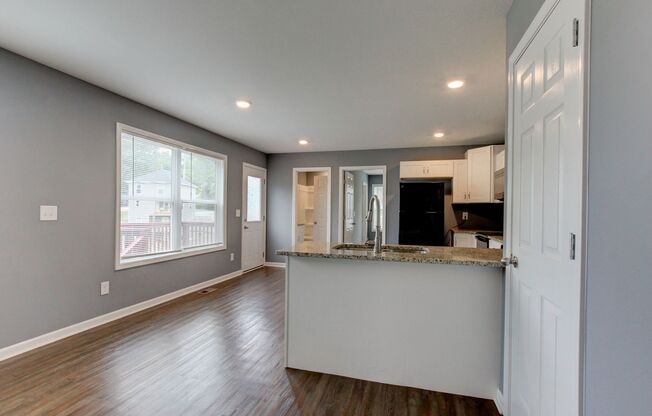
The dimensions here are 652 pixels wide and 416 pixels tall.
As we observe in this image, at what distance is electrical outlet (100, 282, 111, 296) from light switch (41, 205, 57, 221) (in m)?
0.81

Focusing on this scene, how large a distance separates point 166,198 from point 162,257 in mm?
758

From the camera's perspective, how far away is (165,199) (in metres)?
3.94

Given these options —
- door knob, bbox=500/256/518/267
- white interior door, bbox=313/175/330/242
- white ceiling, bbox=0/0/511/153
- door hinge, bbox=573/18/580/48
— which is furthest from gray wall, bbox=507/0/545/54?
Result: white interior door, bbox=313/175/330/242

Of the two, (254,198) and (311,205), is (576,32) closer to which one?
(254,198)

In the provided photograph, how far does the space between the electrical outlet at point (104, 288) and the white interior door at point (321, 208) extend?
3.82m

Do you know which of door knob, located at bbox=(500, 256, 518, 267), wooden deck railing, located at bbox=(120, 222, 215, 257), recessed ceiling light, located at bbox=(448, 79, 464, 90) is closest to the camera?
door knob, located at bbox=(500, 256, 518, 267)

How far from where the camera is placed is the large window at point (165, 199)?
3.43m

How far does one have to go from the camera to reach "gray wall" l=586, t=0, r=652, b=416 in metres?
0.76

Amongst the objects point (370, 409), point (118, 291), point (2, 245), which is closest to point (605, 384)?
point (370, 409)

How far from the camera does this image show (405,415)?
1.76 meters

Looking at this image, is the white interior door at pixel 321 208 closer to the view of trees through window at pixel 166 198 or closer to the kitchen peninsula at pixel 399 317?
the view of trees through window at pixel 166 198

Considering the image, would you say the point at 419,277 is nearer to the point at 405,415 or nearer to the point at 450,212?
the point at 405,415

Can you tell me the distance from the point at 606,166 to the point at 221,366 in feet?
8.20

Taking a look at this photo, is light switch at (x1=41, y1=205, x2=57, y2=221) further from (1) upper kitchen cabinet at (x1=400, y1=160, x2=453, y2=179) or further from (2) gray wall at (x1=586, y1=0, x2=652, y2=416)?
(1) upper kitchen cabinet at (x1=400, y1=160, x2=453, y2=179)
